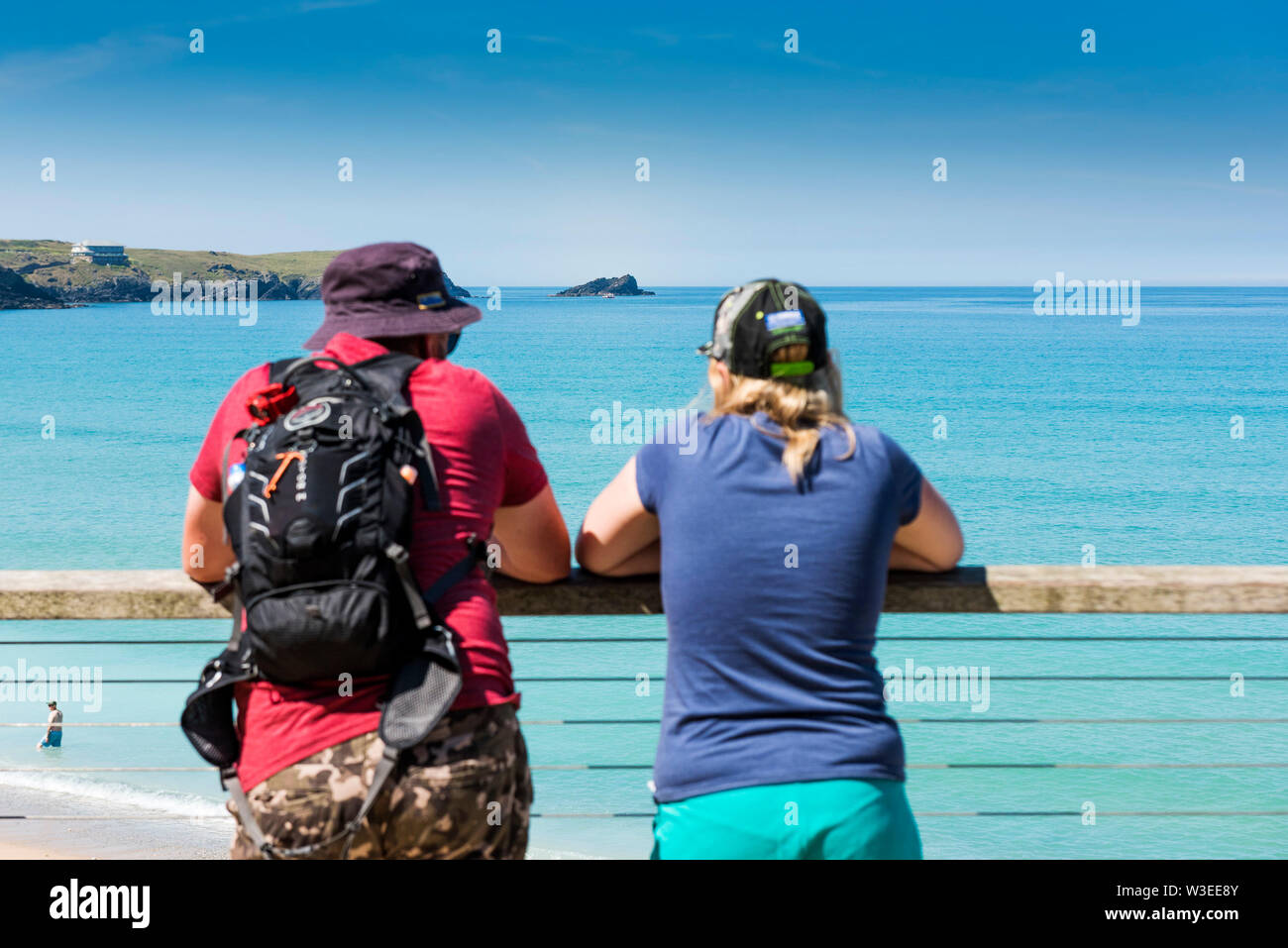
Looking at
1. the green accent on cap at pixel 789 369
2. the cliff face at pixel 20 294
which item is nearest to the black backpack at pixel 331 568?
the green accent on cap at pixel 789 369

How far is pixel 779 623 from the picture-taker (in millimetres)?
1658

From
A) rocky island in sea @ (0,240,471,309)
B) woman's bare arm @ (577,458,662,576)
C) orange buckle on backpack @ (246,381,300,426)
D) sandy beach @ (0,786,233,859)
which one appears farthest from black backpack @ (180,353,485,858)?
rocky island in sea @ (0,240,471,309)

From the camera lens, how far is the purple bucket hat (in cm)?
193

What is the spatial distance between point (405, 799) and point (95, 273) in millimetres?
186548

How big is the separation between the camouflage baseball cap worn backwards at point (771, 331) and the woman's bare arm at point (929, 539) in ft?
1.05

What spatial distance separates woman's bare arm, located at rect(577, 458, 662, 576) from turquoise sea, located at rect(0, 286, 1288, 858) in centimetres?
23

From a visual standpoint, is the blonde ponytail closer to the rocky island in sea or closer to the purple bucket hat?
the purple bucket hat

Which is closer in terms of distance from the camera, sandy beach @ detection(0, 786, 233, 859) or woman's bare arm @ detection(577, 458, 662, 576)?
woman's bare arm @ detection(577, 458, 662, 576)

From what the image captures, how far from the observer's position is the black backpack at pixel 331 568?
5.39 ft

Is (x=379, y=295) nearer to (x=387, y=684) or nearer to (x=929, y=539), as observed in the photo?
(x=387, y=684)

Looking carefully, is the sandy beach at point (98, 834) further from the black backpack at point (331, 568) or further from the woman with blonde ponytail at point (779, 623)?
the woman with blonde ponytail at point (779, 623)

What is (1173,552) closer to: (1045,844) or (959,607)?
(1045,844)
